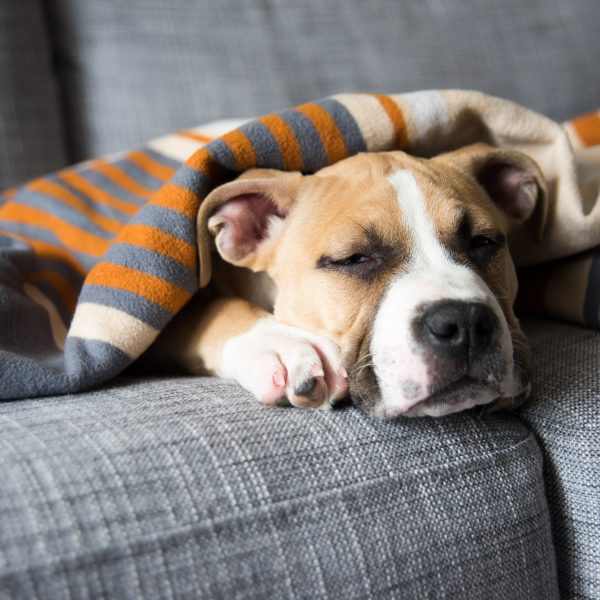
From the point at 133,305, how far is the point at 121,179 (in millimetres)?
667

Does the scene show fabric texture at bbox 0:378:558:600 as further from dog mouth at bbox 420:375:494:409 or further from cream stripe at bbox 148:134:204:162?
cream stripe at bbox 148:134:204:162

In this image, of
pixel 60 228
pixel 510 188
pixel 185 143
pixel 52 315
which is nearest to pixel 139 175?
pixel 185 143

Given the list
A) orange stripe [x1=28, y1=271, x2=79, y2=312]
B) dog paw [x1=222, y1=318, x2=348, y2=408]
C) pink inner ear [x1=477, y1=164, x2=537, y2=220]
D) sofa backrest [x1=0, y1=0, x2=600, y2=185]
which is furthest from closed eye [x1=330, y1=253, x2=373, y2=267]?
sofa backrest [x1=0, y1=0, x2=600, y2=185]

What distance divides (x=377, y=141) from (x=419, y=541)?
87 centimetres

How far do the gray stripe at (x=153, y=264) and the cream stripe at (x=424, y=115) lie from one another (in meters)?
0.58

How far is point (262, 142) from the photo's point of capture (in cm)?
144

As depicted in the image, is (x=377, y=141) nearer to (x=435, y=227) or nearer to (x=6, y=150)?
(x=435, y=227)

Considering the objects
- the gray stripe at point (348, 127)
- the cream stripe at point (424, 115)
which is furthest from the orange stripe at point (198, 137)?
the cream stripe at point (424, 115)

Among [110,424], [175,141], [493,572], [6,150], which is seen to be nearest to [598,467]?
[493,572]

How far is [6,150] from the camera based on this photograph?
2.00 metres

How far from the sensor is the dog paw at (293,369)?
111cm

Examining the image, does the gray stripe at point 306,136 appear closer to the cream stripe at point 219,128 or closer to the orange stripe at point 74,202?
the cream stripe at point 219,128

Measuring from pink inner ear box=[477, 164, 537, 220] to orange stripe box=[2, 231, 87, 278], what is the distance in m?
0.94

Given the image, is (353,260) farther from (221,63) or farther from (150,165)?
(221,63)
